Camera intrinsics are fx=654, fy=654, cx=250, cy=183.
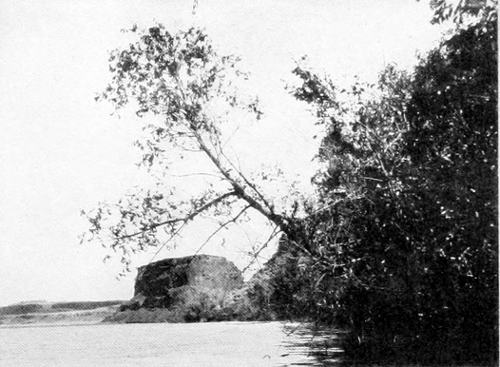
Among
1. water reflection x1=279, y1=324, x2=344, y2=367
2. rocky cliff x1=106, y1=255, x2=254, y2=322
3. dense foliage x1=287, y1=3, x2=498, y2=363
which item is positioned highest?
rocky cliff x1=106, y1=255, x2=254, y2=322

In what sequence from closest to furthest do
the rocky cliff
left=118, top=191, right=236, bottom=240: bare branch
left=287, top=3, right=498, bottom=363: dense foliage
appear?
left=287, top=3, right=498, bottom=363: dense foliage < left=118, top=191, right=236, bottom=240: bare branch < the rocky cliff

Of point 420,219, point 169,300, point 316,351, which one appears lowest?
point 316,351

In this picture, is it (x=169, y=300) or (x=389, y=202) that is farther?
(x=169, y=300)

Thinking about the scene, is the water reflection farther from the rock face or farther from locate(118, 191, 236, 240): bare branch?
the rock face

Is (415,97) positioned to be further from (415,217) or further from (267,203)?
(267,203)

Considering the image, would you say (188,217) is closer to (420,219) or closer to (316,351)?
(420,219)

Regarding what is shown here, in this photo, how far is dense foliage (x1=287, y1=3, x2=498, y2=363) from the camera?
32.9 ft

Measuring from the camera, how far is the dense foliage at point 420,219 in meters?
10.0

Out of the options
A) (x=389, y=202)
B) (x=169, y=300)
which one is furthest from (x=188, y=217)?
(x=169, y=300)

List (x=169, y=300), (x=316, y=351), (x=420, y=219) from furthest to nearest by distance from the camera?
(x=169, y=300)
(x=316, y=351)
(x=420, y=219)

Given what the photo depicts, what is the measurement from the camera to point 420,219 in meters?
10.6

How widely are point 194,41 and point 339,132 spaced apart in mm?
3431

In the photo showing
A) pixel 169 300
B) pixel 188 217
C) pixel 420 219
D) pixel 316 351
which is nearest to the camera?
pixel 420 219

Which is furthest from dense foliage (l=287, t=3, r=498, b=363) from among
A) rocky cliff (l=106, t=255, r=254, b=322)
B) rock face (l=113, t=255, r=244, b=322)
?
rock face (l=113, t=255, r=244, b=322)
